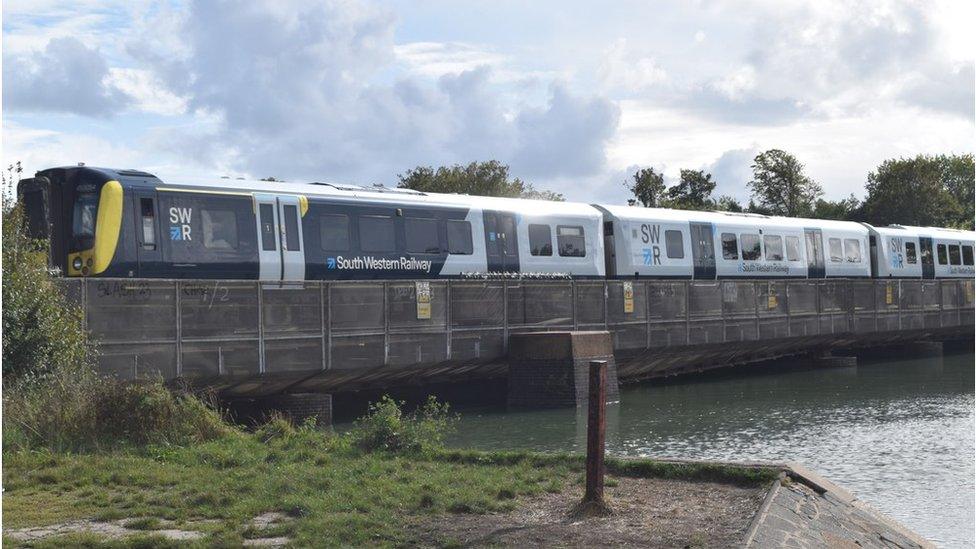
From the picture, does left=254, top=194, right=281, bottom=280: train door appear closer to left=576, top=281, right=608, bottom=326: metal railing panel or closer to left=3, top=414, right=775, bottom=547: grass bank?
left=576, top=281, right=608, bottom=326: metal railing panel

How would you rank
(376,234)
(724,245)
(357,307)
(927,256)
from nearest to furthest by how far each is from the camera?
(357,307)
(376,234)
(724,245)
(927,256)

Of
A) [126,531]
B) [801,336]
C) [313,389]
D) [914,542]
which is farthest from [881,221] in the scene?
[126,531]

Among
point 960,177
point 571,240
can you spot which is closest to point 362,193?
point 571,240

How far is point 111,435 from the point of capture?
47.6 ft

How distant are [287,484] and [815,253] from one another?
34853 mm

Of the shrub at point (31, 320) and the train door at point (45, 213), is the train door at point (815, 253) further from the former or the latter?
the shrub at point (31, 320)

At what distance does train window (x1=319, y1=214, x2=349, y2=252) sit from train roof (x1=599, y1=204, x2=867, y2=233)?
34.4 ft

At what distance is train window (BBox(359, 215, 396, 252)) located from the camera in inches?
1099

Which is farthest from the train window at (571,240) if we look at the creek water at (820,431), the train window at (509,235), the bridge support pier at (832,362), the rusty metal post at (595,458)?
the rusty metal post at (595,458)

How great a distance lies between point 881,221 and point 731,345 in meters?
65.1

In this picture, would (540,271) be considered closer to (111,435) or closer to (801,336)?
(801,336)

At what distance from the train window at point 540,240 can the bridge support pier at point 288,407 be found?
30.4 ft

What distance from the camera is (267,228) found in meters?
25.9

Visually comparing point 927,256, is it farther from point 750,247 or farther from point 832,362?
point 750,247
